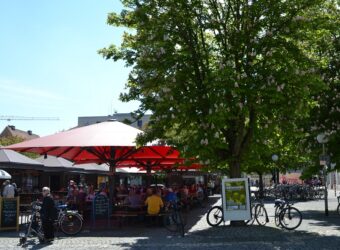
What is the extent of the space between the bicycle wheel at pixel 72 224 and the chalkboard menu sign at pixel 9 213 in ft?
6.89

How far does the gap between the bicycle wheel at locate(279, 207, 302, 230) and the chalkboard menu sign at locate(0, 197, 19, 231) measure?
27.8 feet

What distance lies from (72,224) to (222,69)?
6.43 m

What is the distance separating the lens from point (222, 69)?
1480 cm

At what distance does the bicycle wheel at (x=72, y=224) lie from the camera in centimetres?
1546

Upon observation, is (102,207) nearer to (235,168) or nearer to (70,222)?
(70,222)

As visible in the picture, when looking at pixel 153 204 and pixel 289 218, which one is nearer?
pixel 289 218

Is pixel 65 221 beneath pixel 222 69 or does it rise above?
beneath

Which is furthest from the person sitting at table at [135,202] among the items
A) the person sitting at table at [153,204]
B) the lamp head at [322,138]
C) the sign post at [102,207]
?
the lamp head at [322,138]

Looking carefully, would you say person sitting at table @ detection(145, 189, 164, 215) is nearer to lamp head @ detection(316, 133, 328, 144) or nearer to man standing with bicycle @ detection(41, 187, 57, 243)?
man standing with bicycle @ detection(41, 187, 57, 243)

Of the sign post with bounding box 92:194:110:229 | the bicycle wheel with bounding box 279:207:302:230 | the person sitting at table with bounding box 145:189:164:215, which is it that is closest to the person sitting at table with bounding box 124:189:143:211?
the person sitting at table with bounding box 145:189:164:215

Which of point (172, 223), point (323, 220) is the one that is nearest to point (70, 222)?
point (172, 223)

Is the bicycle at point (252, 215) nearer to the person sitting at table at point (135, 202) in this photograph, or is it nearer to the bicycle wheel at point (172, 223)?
the bicycle wheel at point (172, 223)

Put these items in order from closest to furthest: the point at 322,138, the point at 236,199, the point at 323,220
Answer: the point at 236,199, the point at 323,220, the point at 322,138

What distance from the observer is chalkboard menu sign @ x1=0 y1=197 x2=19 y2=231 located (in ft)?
54.1
